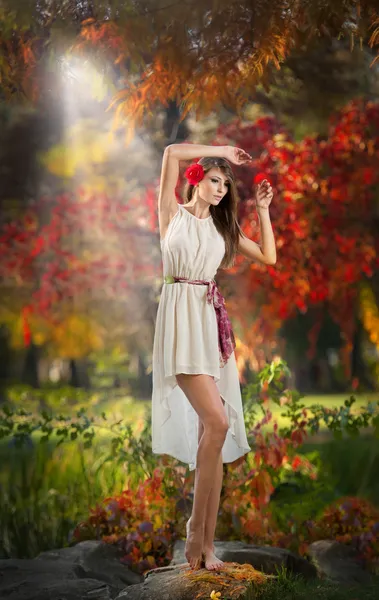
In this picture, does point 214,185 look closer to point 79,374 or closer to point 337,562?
point 337,562

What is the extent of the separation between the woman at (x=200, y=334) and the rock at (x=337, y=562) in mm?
984

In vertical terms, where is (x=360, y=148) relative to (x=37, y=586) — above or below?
above

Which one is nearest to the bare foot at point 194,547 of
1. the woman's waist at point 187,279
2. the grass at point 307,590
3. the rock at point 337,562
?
the grass at point 307,590

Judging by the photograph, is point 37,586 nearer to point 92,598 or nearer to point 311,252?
point 92,598

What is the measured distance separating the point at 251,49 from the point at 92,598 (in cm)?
256

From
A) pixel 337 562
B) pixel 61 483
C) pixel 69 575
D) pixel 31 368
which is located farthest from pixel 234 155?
pixel 31 368

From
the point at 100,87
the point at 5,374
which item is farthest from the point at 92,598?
the point at 100,87

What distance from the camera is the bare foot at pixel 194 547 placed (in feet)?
10.1

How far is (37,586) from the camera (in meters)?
3.47

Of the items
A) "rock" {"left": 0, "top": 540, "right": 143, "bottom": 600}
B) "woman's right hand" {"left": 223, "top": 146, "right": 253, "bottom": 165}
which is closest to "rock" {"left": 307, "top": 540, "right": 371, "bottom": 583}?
"rock" {"left": 0, "top": 540, "right": 143, "bottom": 600}

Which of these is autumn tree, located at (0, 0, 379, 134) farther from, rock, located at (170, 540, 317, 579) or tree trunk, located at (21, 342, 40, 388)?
rock, located at (170, 540, 317, 579)

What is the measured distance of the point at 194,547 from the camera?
3082 millimetres

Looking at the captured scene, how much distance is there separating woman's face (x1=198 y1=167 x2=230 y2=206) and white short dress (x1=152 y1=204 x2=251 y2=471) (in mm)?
93

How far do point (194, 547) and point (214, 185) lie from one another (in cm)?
135
